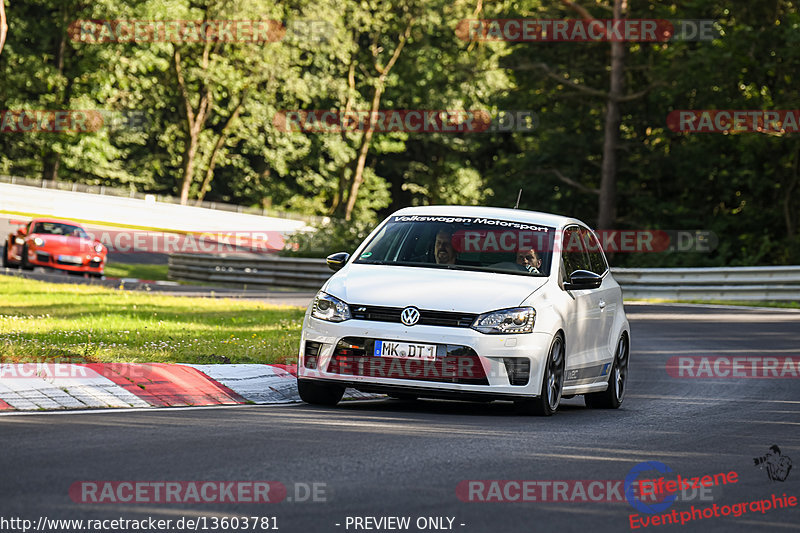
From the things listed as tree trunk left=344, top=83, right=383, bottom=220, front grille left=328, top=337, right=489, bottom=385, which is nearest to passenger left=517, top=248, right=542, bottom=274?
front grille left=328, top=337, right=489, bottom=385

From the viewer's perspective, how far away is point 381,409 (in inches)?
404

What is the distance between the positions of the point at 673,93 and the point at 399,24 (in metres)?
34.8

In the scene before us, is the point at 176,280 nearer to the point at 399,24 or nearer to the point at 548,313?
the point at 548,313

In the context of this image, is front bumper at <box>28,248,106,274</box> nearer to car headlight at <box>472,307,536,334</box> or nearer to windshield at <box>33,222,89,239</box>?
windshield at <box>33,222,89,239</box>

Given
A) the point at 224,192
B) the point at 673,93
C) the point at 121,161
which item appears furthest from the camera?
the point at 224,192

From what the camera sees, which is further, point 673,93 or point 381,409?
point 673,93

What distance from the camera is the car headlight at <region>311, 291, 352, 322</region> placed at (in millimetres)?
9914

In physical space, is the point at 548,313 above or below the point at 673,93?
below

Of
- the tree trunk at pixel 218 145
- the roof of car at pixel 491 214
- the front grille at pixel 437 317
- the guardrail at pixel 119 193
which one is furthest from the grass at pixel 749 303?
the tree trunk at pixel 218 145

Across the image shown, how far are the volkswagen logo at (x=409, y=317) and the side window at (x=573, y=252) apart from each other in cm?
193

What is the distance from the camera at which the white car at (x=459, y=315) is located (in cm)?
966

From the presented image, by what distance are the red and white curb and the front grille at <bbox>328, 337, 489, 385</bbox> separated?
123cm

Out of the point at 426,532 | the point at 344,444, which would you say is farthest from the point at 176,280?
the point at 426,532

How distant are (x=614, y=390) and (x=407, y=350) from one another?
120 inches
